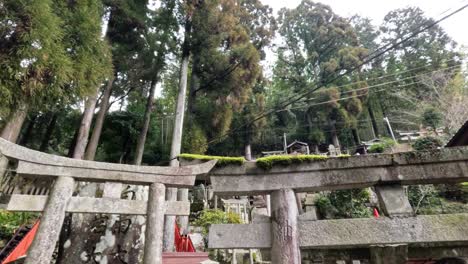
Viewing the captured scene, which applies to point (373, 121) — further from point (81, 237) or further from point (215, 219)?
point (81, 237)

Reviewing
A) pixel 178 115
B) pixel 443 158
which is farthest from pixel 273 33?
pixel 443 158

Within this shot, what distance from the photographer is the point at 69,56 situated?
524cm

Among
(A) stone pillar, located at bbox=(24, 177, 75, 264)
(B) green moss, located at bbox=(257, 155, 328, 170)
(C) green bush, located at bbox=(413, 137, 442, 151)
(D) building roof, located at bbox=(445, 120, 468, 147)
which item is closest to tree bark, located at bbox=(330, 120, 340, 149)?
(C) green bush, located at bbox=(413, 137, 442, 151)

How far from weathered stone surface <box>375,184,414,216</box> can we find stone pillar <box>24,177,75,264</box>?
3614 millimetres

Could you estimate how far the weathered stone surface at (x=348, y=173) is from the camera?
287 cm

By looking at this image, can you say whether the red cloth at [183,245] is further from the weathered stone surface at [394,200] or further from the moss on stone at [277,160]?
the weathered stone surface at [394,200]

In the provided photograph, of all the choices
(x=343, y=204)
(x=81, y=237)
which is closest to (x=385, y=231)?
(x=81, y=237)

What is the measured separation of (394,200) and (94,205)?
347cm

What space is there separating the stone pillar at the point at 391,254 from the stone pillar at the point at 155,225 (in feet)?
8.26

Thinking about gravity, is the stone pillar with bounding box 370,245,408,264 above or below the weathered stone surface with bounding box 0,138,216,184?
below

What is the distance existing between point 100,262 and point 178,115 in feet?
21.1

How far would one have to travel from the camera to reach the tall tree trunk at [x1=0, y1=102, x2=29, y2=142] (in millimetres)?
4752

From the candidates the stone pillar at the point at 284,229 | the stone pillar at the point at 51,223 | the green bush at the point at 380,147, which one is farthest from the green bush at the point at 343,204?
the stone pillar at the point at 51,223

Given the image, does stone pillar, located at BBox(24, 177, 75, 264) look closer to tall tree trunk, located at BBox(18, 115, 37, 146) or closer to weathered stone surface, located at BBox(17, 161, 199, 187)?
weathered stone surface, located at BBox(17, 161, 199, 187)
